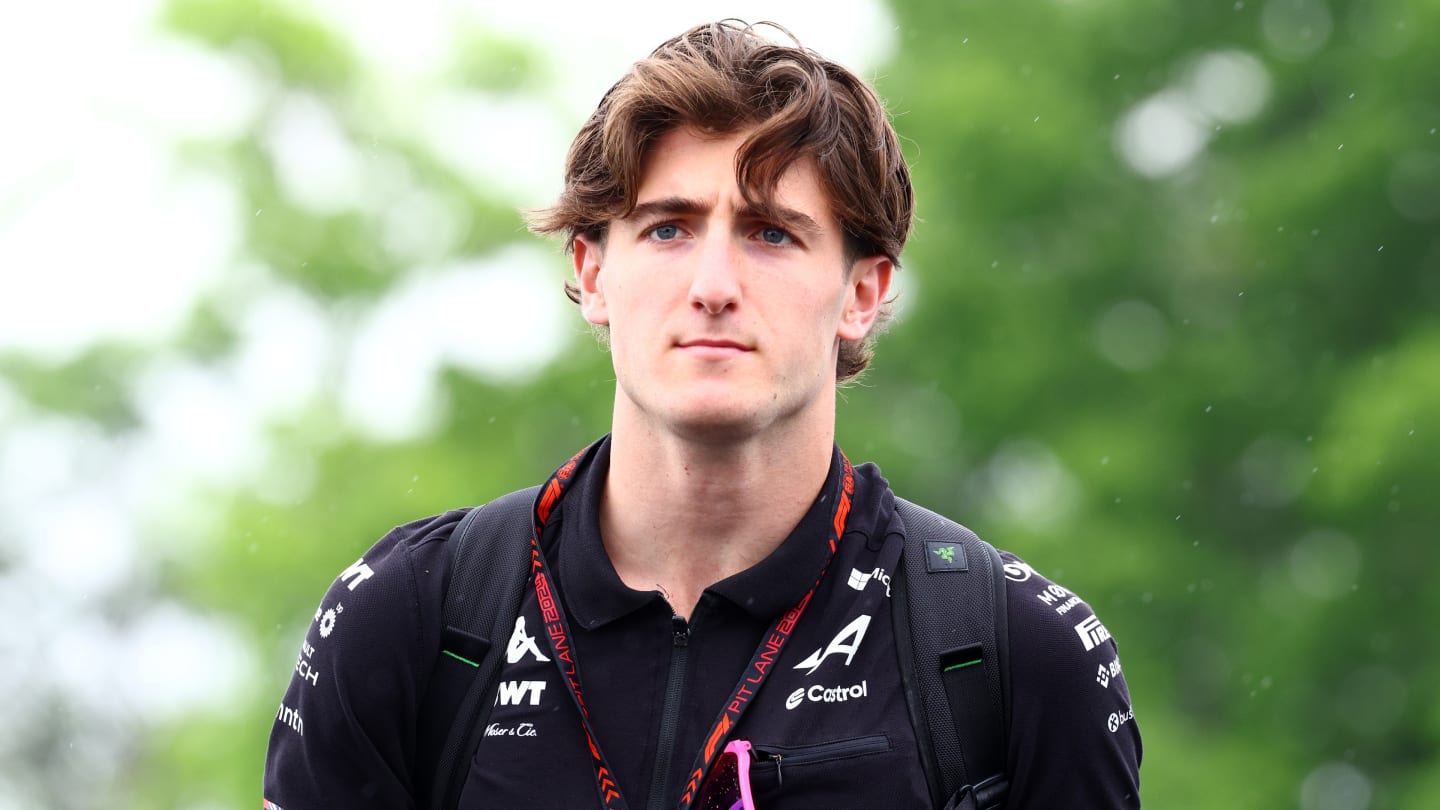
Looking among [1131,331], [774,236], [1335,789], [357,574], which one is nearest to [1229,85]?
[1131,331]

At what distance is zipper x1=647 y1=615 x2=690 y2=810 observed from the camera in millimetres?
4188

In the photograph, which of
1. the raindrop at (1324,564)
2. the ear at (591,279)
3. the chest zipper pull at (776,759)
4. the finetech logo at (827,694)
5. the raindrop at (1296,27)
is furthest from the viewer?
the raindrop at (1296,27)

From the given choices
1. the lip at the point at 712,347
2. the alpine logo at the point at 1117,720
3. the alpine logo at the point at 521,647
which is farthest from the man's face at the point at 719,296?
the alpine logo at the point at 1117,720

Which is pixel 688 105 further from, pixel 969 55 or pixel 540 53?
pixel 540 53

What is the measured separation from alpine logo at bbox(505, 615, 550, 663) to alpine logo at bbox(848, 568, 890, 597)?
74 cm

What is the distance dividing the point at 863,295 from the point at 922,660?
106cm

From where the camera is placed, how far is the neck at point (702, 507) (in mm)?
4527

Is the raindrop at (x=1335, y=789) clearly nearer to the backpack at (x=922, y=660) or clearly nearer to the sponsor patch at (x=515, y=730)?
the backpack at (x=922, y=660)

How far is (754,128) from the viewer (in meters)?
4.55

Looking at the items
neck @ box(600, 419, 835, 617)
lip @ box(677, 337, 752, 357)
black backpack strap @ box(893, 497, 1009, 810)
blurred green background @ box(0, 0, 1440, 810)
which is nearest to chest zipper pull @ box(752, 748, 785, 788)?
black backpack strap @ box(893, 497, 1009, 810)

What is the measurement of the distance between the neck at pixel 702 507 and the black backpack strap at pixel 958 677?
379mm

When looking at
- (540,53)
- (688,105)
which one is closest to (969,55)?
(540,53)

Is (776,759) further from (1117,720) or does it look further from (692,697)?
(1117,720)

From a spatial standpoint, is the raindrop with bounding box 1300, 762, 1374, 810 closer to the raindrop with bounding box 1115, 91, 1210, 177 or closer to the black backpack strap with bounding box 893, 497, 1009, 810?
the raindrop with bounding box 1115, 91, 1210, 177
